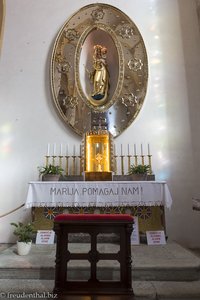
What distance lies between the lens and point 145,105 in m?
5.29

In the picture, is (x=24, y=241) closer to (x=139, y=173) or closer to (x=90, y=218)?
(x=90, y=218)

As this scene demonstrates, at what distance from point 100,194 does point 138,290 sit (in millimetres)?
1709

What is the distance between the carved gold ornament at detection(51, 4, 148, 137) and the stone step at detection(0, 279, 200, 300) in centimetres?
304

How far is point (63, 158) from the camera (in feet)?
17.0

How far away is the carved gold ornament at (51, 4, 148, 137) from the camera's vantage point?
17.0 ft

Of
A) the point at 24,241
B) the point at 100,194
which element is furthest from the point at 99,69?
the point at 24,241

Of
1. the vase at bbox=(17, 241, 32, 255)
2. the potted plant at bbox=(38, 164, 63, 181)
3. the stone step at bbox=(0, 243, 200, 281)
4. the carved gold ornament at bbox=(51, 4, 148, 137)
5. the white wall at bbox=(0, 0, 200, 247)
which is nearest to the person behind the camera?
the stone step at bbox=(0, 243, 200, 281)

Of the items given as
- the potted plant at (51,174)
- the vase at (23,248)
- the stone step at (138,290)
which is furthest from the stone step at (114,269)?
the potted plant at (51,174)

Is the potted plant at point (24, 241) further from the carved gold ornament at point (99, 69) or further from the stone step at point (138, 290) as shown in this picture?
the carved gold ornament at point (99, 69)

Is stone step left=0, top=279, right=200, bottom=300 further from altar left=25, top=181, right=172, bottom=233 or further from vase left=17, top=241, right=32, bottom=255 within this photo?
altar left=25, top=181, right=172, bottom=233

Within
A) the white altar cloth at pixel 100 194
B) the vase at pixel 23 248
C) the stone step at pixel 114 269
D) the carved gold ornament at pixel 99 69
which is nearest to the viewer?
the stone step at pixel 114 269

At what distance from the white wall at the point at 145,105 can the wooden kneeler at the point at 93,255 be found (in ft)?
8.86

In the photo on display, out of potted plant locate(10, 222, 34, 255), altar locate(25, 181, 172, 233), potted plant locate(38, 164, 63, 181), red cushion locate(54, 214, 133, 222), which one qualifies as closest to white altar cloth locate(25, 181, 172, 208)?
altar locate(25, 181, 172, 233)

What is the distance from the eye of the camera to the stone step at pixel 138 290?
2.35m
